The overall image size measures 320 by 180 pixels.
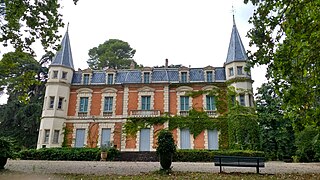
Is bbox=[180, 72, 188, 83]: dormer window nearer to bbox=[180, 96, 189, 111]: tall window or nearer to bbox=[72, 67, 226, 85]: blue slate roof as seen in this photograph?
bbox=[72, 67, 226, 85]: blue slate roof

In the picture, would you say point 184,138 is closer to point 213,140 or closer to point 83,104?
point 213,140

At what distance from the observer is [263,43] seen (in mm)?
7383

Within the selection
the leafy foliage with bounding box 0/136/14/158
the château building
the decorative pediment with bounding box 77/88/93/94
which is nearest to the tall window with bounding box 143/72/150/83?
the château building

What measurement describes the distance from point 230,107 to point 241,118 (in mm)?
1619

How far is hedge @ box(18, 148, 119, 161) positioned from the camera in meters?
18.7

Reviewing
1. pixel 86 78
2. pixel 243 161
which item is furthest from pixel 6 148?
pixel 86 78

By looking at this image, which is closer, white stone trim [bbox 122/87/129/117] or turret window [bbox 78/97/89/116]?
white stone trim [bbox 122/87/129/117]

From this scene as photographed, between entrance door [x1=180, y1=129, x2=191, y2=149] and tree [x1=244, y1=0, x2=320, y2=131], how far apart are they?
52.6ft

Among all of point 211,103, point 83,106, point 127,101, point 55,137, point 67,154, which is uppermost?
point 127,101

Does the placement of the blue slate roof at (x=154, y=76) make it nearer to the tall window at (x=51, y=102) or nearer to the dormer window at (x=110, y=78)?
the dormer window at (x=110, y=78)

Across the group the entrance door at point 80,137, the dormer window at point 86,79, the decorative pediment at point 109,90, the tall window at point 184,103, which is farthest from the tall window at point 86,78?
the tall window at point 184,103

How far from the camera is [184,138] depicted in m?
23.5

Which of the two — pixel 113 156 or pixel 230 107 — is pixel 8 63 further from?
pixel 230 107

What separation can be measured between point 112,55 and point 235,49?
69.6 ft
